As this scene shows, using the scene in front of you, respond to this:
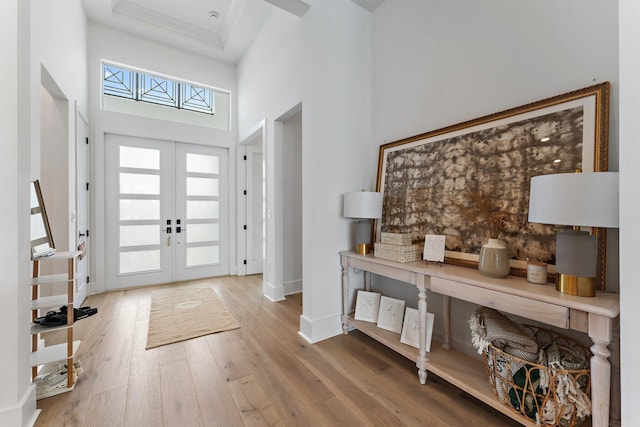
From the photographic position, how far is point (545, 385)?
1.25 metres

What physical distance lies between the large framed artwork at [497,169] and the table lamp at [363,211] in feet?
0.69

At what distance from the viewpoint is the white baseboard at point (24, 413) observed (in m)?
1.36

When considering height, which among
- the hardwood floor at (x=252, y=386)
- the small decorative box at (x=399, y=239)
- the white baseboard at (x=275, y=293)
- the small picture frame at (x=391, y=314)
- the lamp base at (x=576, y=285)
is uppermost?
the small decorative box at (x=399, y=239)

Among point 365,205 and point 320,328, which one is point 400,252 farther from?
point 320,328

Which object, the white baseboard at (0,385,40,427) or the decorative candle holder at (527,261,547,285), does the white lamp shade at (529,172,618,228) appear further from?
the white baseboard at (0,385,40,427)

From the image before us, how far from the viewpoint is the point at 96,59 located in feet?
12.4

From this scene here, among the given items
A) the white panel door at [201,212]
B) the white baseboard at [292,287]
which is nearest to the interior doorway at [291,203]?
the white baseboard at [292,287]

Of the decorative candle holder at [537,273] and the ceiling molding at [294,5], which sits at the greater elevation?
the ceiling molding at [294,5]

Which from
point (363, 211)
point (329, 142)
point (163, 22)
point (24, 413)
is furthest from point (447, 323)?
point (163, 22)

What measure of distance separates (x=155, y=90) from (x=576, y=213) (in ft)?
17.4

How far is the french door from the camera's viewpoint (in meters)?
3.92

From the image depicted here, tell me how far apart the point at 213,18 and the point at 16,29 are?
3242 mm

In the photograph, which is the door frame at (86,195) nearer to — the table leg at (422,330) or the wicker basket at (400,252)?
Answer: the wicker basket at (400,252)

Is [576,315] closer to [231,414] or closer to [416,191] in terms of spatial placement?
[416,191]
